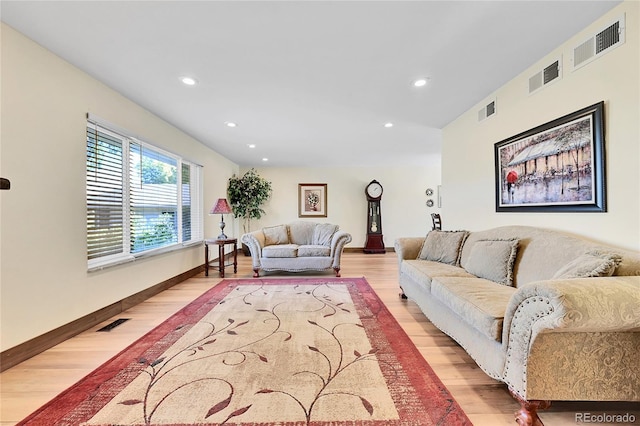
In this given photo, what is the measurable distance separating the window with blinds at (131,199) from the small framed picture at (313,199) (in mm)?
3109

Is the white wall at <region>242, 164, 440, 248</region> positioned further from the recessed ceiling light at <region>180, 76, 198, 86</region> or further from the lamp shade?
the recessed ceiling light at <region>180, 76, 198, 86</region>

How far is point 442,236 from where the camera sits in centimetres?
312

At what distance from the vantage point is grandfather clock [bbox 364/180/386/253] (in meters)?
6.69

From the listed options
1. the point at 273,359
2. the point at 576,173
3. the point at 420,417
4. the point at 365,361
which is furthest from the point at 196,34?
the point at 576,173

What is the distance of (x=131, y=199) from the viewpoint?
308 centimetres

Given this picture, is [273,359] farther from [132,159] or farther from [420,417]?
[132,159]

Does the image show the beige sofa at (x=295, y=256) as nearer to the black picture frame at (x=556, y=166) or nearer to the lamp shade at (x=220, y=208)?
the lamp shade at (x=220, y=208)

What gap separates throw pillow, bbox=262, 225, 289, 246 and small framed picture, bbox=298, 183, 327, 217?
78.6 inches

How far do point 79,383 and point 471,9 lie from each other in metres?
3.37

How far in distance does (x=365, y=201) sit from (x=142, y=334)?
5.67 meters

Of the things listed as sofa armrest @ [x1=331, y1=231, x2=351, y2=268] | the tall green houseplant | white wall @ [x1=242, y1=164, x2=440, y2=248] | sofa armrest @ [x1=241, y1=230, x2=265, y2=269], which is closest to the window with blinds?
sofa armrest @ [x1=241, y1=230, x2=265, y2=269]

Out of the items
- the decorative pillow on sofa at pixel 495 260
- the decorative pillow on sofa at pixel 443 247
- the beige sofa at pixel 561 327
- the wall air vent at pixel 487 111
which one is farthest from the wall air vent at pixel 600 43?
the decorative pillow on sofa at pixel 443 247

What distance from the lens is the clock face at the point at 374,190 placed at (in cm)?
671

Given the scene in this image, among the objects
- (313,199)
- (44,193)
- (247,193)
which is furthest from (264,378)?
(313,199)
